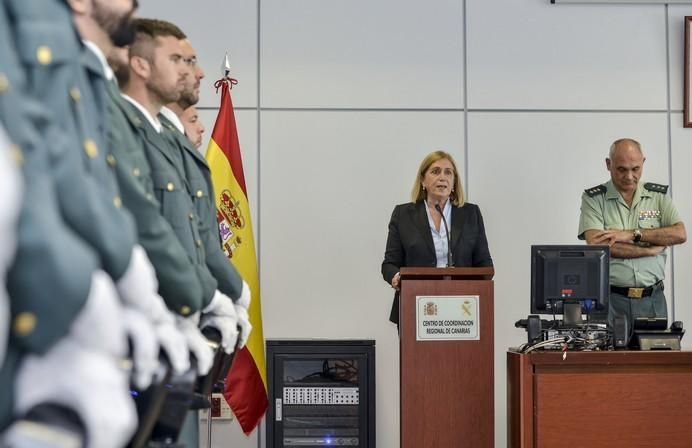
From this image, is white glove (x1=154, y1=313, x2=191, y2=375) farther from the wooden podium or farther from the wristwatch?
the wristwatch

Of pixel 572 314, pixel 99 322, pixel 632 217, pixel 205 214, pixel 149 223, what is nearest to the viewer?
pixel 99 322

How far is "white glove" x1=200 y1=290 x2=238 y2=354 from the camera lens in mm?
2422

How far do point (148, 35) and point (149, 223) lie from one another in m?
0.98

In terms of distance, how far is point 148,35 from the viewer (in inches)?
106

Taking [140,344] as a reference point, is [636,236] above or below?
above

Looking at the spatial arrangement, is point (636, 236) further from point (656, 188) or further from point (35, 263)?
point (35, 263)

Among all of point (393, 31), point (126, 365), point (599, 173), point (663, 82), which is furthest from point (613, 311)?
point (126, 365)

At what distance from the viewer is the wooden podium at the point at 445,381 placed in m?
4.11

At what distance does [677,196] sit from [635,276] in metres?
1.22

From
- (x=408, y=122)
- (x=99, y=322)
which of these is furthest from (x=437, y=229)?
(x=99, y=322)

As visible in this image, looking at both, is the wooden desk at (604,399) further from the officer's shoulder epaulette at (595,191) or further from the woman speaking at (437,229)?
the officer's shoulder epaulette at (595,191)

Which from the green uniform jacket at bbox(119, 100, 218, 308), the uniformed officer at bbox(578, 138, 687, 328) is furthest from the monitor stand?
the green uniform jacket at bbox(119, 100, 218, 308)

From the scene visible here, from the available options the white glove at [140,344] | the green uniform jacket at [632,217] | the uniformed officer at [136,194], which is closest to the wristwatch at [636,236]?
the green uniform jacket at [632,217]

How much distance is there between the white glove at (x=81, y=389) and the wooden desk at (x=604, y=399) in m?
2.88
